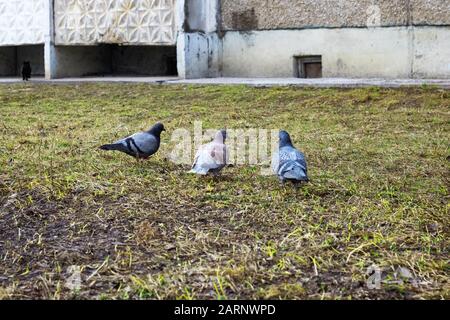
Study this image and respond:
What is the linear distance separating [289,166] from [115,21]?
8620mm

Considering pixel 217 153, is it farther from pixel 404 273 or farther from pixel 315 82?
pixel 315 82

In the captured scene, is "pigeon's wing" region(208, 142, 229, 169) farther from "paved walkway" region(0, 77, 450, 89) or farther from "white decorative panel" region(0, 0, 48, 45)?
"white decorative panel" region(0, 0, 48, 45)

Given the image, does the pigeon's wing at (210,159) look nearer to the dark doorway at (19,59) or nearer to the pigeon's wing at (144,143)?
the pigeon's wing at (144,143)

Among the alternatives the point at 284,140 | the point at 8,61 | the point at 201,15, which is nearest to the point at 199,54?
the point at 201,15

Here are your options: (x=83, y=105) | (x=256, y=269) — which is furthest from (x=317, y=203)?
(x=83, y=105)

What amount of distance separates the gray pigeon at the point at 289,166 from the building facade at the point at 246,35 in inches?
261

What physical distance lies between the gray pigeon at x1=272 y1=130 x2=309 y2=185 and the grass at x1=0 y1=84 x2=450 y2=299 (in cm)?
13

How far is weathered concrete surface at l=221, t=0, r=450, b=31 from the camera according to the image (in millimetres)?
10531

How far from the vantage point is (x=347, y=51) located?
36.5 ft

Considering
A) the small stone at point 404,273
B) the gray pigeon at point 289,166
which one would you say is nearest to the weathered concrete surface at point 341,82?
the gray pigeon at point 289,166

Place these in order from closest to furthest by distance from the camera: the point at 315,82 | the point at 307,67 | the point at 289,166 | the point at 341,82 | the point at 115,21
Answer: the point at 289,166 → the point at 341,82 → the point at 315,82 → the point at 307,67 → the point at 115,21

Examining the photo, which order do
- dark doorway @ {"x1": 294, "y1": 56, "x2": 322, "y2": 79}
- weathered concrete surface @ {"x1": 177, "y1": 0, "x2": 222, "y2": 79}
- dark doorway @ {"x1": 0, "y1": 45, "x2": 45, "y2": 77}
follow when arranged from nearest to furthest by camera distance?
dark doorway @ {"x1": 294, "y1": 56, "x2": 322, "y2": 79}
weathered concrete surface @ {"x1": 177, "y1": 0, "x2": 222, "y2": 79}
dark doorway @ {"x1": 0, "y1": 45, "x2": 45, "y2": 77}

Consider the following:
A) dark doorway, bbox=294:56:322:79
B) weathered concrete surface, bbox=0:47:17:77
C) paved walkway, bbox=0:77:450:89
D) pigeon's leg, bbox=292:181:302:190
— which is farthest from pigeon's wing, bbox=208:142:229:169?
weathered concrete surface, bbox=0:47:17:77
